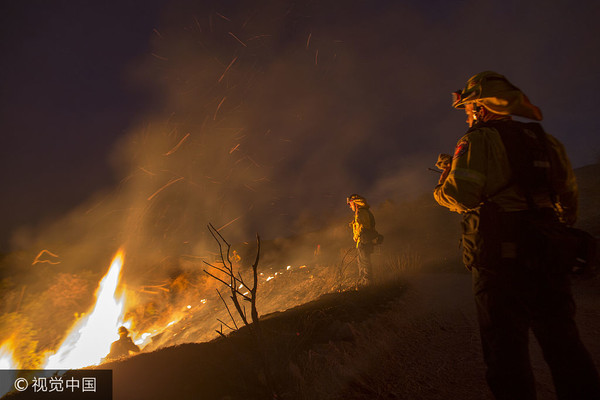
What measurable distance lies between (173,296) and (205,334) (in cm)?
512

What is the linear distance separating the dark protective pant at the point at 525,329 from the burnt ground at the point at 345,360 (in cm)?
64

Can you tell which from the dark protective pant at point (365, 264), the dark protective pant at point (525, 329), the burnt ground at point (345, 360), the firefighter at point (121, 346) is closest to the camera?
the dark protective pant at point (525, 329)

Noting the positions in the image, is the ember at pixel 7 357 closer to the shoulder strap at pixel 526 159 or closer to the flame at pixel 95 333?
the flame at pixel 95 333

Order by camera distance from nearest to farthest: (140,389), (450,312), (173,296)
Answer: (140,389) < (450,312) < (173,296)

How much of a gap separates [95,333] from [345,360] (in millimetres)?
9565

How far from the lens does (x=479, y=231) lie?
5.08 feet

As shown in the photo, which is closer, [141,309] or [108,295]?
[108,295]

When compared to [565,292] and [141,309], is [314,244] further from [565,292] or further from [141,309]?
[565,292]

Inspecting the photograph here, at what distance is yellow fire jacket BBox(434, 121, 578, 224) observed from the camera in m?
1.52

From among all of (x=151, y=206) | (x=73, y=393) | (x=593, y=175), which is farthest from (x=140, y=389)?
(x=593, y=175)

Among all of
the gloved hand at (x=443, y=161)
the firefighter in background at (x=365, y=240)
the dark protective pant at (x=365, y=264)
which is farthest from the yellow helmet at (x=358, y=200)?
the gloved hand at (x=443, y=161)

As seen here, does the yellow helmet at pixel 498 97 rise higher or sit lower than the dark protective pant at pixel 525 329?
higher

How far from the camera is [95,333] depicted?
8156mm

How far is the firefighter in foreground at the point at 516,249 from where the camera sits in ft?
4.45
